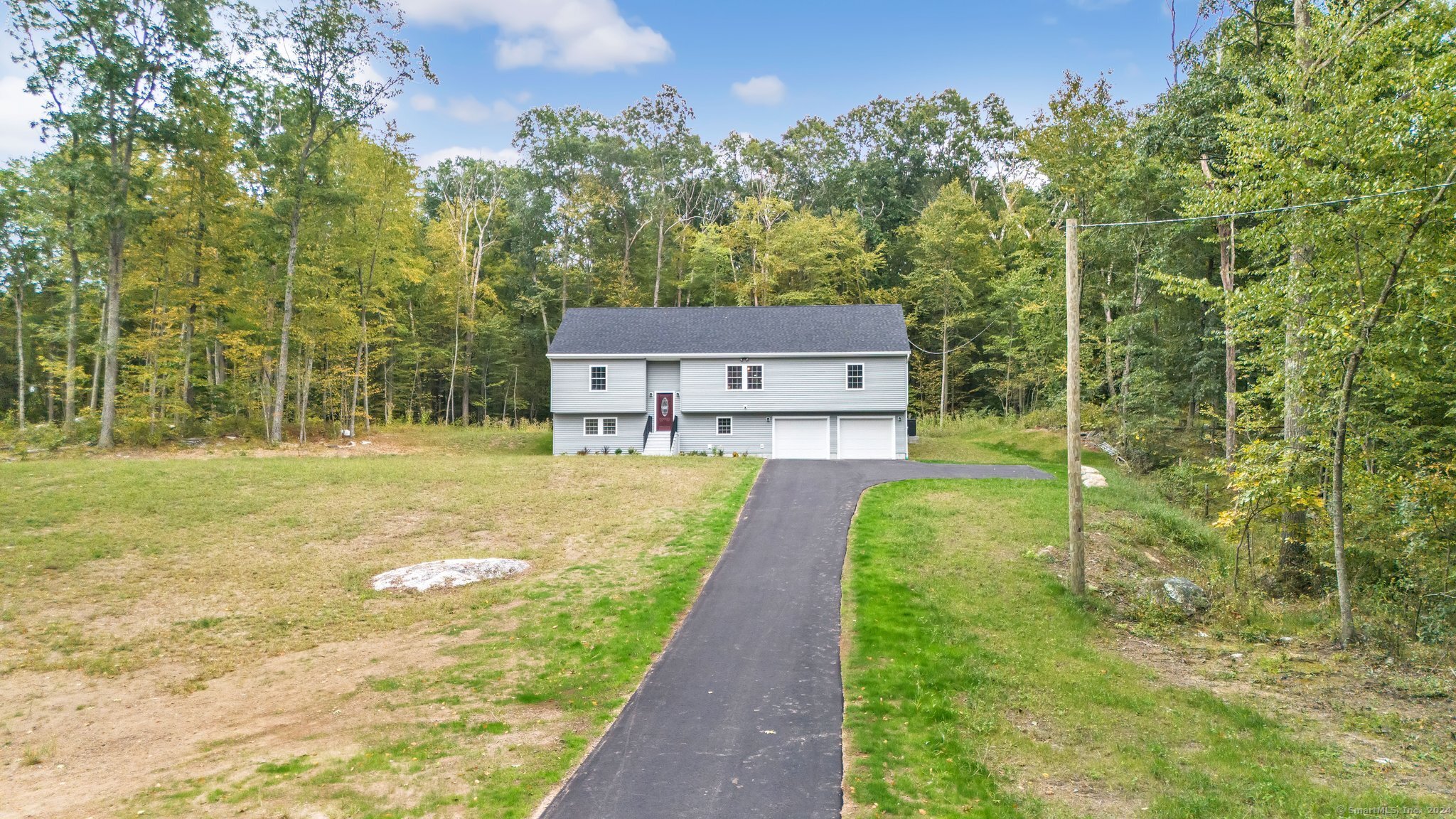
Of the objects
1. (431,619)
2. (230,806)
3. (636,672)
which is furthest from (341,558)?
(230,806)

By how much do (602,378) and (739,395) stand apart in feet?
18.9

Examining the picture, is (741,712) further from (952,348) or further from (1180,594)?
(952,348)

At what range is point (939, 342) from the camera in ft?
147

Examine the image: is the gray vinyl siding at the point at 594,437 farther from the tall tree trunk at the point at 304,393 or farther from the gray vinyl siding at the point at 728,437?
the tall tree trunk at the point at 304,393

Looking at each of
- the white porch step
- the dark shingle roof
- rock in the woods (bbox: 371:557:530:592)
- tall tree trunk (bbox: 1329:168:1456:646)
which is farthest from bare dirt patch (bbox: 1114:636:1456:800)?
the white porch step

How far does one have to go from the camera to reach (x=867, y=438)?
1251 inches

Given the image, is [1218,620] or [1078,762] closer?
[1078,762]

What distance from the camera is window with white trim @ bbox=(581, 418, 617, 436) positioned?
32312mm

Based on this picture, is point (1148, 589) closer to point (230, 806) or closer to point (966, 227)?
point (230, 806)

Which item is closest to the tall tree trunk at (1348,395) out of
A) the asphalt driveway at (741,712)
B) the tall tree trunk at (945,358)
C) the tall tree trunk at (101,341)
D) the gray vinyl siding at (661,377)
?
the asphalt driveway at (741,712)

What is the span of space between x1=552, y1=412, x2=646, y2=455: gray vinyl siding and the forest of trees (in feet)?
32.0

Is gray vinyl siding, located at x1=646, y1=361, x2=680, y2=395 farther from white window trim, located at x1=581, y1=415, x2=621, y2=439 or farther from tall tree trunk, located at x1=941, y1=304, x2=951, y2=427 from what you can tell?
tall tree trunk, located at x1=941, y1=304, x2=951, y2=427

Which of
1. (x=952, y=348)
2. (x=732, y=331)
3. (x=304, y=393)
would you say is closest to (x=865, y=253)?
(x=952, y=348)

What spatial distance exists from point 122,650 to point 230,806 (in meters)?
6.21
